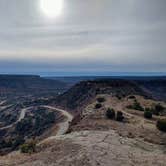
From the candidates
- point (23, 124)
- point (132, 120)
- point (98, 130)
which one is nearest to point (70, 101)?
point (23, 124)

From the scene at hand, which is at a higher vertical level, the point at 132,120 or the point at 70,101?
the point at 132,120

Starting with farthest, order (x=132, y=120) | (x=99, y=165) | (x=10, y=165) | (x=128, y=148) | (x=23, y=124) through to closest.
Result: (x=23, y=124) < (x=132, y=120) < (x=128, y=148) < (x=10, y=165) < (x=99, y=165)

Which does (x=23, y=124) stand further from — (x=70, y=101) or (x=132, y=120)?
(x=132, y=120)

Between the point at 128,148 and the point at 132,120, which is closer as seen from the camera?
the point at 128,148

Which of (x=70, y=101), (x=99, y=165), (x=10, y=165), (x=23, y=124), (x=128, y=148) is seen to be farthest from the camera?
(x=70, y=101)

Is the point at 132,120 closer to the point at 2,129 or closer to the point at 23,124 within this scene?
the point at 23,124


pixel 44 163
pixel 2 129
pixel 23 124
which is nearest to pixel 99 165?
pixel 44 163
